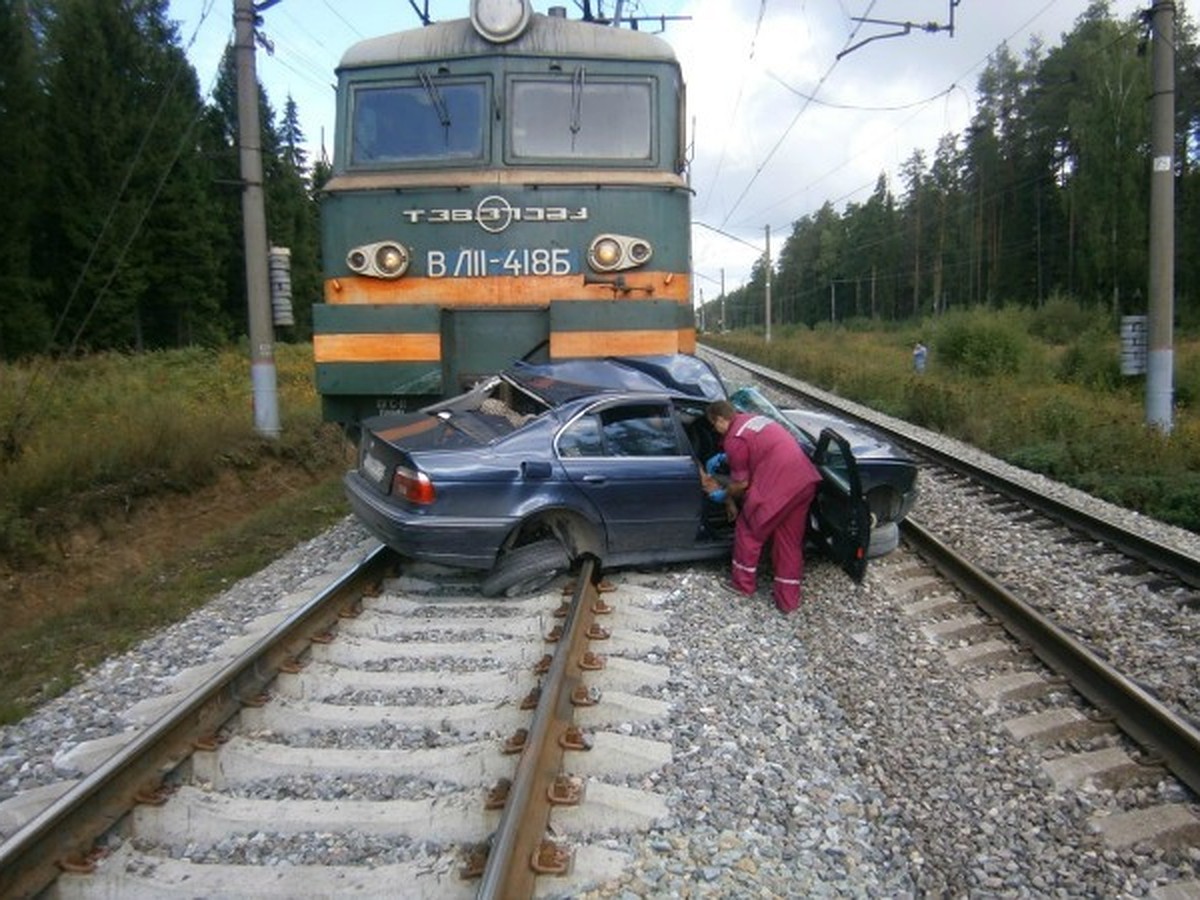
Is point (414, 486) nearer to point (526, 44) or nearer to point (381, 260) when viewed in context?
point (381, 260)

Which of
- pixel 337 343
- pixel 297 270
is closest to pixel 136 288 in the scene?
pixel 297 270

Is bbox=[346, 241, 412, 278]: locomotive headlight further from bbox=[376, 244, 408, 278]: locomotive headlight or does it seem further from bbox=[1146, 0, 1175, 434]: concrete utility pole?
bbox=[1146, 0, 1175, 434]: concrete utility pole

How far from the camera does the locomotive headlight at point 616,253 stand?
7734 mm

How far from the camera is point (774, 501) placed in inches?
233

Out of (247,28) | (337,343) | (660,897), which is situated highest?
(247,28)

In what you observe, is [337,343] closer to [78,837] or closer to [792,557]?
[792,557]

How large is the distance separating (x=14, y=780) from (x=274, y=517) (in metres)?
5.51

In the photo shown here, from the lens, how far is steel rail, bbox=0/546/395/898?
2957 millimetres

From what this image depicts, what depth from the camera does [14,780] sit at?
3.90m

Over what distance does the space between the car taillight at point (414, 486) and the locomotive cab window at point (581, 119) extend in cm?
336

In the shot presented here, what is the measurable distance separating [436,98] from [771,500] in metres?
4.52

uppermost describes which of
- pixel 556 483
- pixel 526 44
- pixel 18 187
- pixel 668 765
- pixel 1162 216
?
pixel 18 187

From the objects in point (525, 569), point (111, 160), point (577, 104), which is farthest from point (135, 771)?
point (111, 160)

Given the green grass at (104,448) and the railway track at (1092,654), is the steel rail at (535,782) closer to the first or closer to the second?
the railway track at (1092,654)
